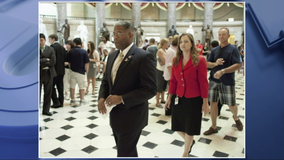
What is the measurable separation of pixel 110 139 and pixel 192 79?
180 centimetres

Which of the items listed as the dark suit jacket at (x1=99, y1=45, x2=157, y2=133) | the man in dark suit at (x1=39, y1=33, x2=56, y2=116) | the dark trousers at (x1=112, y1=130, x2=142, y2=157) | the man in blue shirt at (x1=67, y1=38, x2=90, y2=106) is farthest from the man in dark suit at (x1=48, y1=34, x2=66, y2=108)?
the dark trousers at (x1=112, y1=130, x2=142, y2=157)

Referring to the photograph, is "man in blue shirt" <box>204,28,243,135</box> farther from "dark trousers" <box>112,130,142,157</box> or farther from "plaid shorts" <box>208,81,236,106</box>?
"dark trousers" <box>112,130,142,157</box>

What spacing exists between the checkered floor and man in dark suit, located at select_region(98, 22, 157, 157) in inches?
43.9

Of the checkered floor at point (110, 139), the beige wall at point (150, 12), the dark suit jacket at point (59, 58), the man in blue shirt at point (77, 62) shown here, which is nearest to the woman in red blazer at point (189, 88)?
the checkered floor at point (110, 139)

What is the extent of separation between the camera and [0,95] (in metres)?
2.38

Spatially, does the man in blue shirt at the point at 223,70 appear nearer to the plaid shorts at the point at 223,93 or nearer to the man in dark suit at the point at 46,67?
the plaid shorts at the point at 223,93

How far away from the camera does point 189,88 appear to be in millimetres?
2598

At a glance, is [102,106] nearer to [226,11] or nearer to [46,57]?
[46,57]

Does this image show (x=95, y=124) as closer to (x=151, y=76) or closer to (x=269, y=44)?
(x=151, y=76)

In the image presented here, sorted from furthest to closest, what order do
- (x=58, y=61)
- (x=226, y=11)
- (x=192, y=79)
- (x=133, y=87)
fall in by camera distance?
(x=226, y=11) < (x=58, y=61) < (x=192, y=79) < (x=133, y=87)

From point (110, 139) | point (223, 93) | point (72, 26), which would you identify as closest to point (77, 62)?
point (110, 139)

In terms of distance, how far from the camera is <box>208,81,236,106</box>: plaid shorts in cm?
360

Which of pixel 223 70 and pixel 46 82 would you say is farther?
pixel 46 82

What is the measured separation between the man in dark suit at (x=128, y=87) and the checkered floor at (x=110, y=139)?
3.66 feet
